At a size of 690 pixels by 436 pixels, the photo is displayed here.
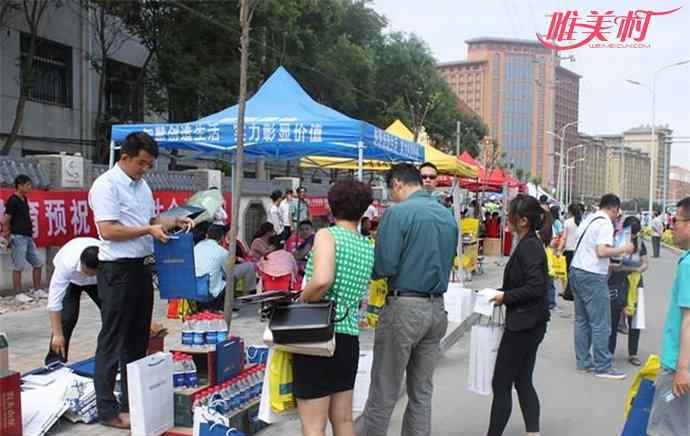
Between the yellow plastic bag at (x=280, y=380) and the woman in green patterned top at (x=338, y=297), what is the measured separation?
1.8 inches

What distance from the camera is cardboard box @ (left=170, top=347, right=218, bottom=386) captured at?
13.8 ft

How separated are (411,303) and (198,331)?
5.11 feet

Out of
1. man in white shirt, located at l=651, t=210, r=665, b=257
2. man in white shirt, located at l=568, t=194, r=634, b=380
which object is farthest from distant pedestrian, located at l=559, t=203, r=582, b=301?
man in white shirt, located at l=651, t=210, r=665, b=257

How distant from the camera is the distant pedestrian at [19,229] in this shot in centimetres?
864

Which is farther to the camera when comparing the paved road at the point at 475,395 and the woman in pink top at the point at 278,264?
the woman in pink top at the point at 278,264

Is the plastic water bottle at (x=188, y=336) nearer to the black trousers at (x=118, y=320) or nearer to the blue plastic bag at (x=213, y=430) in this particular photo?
the black trousers at (x=118, y=320)

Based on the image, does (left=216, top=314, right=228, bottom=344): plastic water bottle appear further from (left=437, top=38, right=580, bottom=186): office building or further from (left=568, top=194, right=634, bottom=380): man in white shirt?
(left=437, top=38, right=580, bottom=186): office building

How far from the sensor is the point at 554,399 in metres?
5.71

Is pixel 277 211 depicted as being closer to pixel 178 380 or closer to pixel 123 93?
pixel 178 380

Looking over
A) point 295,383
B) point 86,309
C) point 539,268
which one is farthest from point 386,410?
point 86,309

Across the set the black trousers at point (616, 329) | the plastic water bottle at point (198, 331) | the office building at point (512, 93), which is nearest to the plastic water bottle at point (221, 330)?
the plastic water bottle at point (198, 331)

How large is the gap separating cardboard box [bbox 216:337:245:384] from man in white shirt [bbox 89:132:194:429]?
1.88ft

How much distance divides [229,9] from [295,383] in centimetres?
1733

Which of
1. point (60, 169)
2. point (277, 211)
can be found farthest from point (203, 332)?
point (277, 211)
